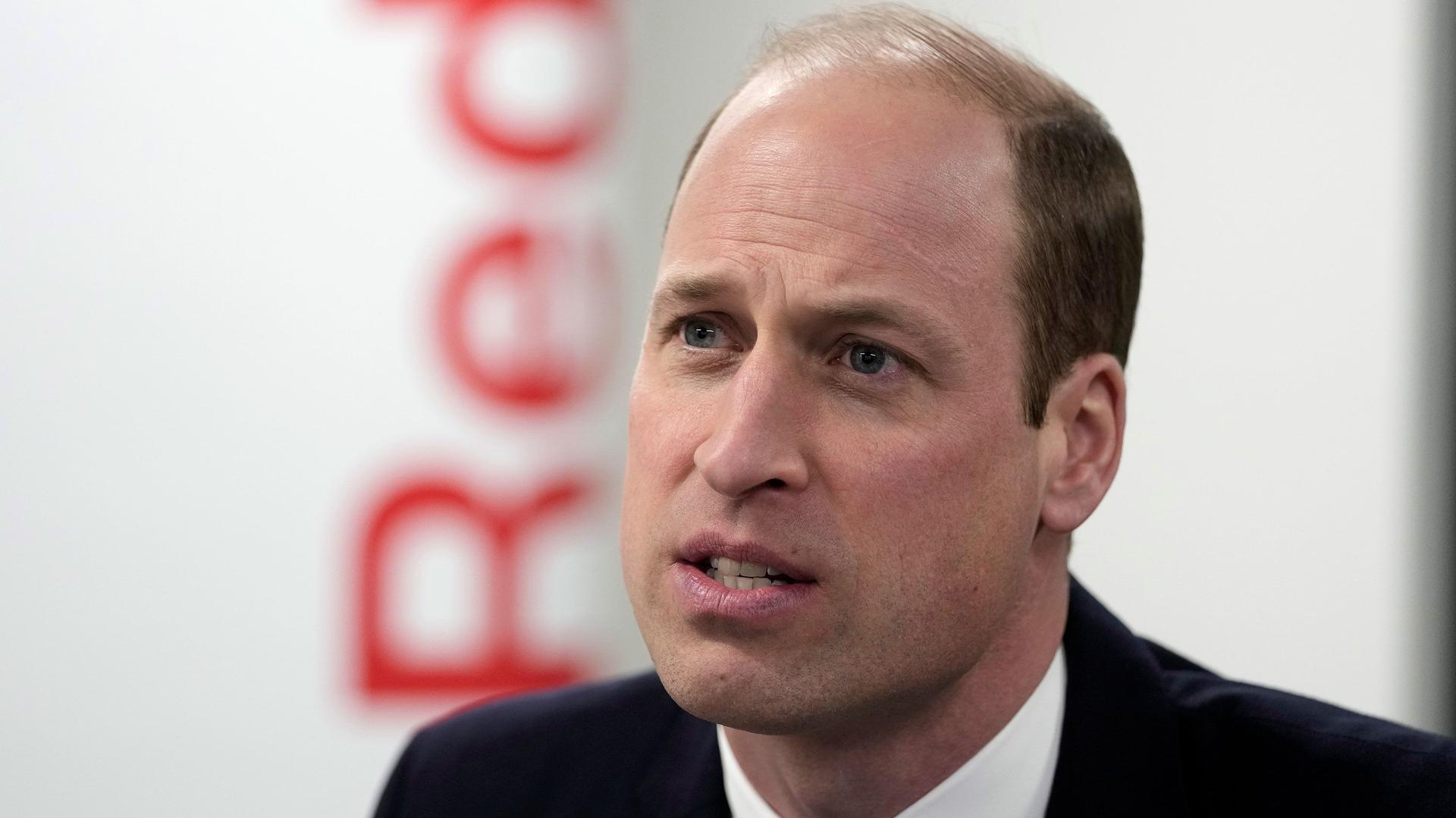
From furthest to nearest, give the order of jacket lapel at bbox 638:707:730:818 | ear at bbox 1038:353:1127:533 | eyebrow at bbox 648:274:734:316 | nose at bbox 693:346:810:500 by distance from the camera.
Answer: jacket lapel at bbox 638:707:730:818 < ear at bbox 1038:353:1127:533 < eyebrow at bbox 648:274:734:316 < nose at bbox 693:346:810:500

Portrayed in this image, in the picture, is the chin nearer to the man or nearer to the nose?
the man

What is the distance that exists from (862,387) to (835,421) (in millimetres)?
48

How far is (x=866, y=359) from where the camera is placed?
1387 millimetres

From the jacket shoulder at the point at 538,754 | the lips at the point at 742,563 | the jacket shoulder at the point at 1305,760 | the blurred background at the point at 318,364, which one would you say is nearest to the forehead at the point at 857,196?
the lips at the point at 742,563

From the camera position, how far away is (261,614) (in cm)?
294

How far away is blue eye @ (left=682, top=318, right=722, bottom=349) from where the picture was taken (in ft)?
4.79

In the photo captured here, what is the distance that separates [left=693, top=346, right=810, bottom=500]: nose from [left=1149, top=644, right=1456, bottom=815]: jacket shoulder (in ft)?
2.07

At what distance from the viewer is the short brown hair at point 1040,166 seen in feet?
4.85

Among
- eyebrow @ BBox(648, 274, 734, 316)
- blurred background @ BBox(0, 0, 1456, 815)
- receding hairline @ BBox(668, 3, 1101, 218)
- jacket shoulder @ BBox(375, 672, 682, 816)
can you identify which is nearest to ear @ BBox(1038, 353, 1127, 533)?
receding hairline @ BBox(668, 3, 1101, 218)

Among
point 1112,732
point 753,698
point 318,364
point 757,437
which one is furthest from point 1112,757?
point 318,364

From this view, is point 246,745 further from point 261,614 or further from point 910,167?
point 910,167

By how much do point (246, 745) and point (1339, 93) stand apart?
8.08 ft

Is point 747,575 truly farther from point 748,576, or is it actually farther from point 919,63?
point 919,63

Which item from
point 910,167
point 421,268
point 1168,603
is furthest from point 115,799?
point 910,167
